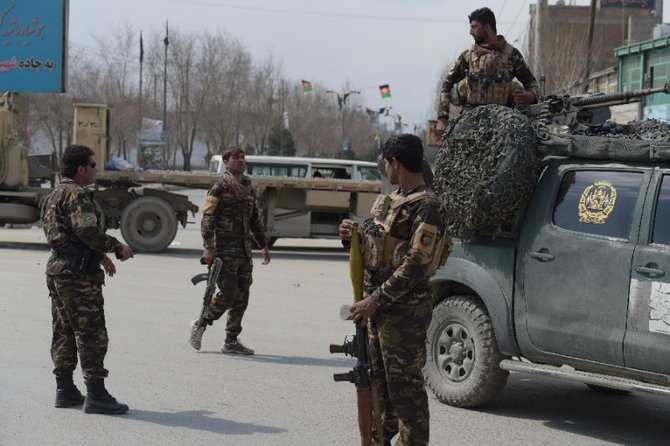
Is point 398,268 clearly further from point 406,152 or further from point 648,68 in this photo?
point 648,68

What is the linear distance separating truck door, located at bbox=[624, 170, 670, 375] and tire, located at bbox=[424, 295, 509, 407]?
1.06 meters

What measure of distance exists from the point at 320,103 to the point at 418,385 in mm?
79135

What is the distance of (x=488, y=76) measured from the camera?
7.52 meters

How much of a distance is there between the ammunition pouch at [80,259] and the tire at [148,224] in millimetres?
11743

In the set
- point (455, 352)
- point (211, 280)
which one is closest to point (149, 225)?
point (211, 280)

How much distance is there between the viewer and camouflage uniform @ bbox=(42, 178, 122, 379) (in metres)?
6.05

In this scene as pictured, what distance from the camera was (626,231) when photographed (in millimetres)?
5621

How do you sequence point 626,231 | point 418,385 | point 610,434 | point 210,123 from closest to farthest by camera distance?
point 418,385 → point 626,231 → point 610,434 → point 210,123

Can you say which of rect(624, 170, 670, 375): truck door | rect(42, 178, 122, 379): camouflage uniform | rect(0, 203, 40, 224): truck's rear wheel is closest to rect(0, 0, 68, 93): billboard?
rect(0, 203, 40, 224): truck's rear wheel

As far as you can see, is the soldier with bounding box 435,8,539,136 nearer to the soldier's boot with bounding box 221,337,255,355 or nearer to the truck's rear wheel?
the soldier's boot with bounding box 221,337,255,355

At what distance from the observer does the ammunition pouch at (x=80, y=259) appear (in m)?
6.08

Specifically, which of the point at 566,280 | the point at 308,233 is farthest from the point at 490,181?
the point at 308,233

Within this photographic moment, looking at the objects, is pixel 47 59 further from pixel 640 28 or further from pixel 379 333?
pixel 640 28

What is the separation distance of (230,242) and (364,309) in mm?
3951
